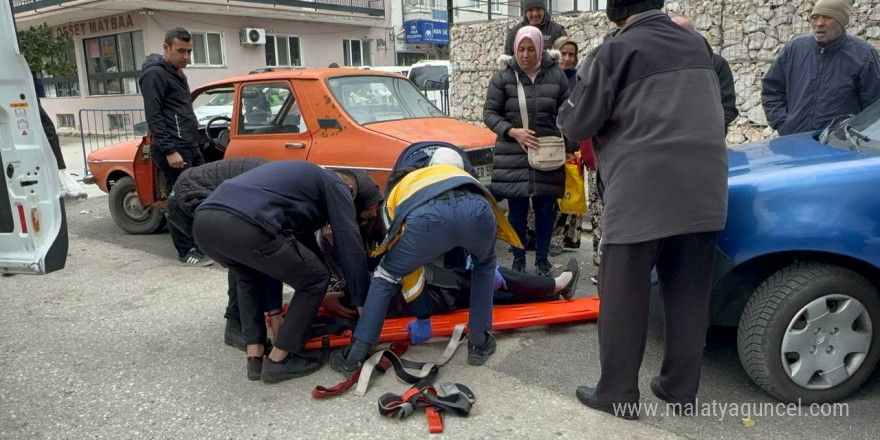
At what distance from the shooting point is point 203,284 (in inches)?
206

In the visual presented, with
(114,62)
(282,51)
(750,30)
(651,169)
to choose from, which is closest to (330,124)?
(651,169)

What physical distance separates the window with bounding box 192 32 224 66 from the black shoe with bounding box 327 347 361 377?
18.6 meters

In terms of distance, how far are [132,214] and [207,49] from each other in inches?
592

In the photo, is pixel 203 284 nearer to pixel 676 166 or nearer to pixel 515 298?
pixel 515 298

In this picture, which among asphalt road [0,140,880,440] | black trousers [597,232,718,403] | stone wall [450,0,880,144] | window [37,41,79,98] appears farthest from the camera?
window [37,41,79,98]

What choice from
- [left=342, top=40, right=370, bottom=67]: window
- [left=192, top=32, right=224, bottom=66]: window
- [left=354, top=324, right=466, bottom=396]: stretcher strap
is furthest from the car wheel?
[left=342, top=40, right=370, bottom=67]: window

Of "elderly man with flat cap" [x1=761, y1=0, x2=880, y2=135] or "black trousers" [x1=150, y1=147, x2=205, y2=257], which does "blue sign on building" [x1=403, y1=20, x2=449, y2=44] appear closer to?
"black trousers" [x1=150, y1=147, x2=205, y2=257]

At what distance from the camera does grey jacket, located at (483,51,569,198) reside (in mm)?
4770

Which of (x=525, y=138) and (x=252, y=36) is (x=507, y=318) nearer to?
(x=525, y=138)

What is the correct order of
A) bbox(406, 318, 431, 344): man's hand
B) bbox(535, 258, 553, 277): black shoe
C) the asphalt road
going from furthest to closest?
1. bbox(535, 258, 553, 277): black shoe
2. bbox(406, 318, 431, 344): man's hand
3. the asphalt road

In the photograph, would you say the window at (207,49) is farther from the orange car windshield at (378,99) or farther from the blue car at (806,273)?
the blue car at (806,273)

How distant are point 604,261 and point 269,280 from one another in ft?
6.02

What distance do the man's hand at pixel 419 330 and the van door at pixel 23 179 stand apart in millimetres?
1939

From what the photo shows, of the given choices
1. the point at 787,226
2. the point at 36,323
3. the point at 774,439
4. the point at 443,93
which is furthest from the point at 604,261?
the point at 443,93
